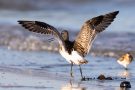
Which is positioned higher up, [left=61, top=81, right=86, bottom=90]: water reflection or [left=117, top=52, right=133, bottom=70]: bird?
[left=117, top=52, right=133, bottom=70]: bird

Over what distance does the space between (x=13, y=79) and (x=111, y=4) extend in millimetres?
12585

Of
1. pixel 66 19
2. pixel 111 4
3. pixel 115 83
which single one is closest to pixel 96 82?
pixel 115 83

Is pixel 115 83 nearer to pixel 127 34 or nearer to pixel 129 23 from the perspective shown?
pixel 127 34

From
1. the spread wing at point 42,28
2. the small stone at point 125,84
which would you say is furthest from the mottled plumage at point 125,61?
the small stone at point 125,84

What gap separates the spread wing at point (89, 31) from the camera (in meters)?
11.4

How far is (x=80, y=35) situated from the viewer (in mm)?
11484

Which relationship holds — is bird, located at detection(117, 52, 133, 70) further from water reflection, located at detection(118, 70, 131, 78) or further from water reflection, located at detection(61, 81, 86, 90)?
water reflection, located at detection(61, 81, 86, 90)

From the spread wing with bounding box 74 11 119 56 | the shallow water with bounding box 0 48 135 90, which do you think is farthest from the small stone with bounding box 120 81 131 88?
the spread wing with bounding box 74 11 119 56

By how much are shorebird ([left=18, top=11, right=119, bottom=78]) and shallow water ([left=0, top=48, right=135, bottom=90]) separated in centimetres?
36

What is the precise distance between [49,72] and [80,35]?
925 millimetres

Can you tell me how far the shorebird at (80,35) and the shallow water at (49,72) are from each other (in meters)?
0.36

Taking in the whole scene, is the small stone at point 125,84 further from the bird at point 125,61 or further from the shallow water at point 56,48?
the bird at point 125,61

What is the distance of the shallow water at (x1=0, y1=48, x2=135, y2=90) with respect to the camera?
10203mm

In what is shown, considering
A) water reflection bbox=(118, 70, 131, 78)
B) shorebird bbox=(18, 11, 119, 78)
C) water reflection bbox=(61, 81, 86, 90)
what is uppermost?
shorebird bbox=(18, 11, 119, 78)
